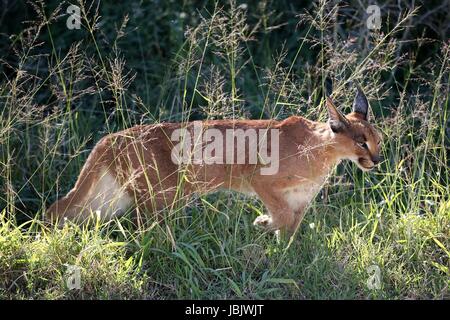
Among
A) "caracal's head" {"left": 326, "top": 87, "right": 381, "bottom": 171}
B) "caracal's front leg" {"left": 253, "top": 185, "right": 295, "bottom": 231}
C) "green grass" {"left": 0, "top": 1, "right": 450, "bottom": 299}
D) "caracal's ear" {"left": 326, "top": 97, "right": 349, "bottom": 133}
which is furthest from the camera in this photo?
"caracal's front leg" {"left": 253, "top": 185, "right": 295, "bottom": 231}

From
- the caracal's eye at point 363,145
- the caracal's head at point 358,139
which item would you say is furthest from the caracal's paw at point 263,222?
the caracal's eye at point 363,145

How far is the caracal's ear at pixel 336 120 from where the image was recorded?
5.57 metres

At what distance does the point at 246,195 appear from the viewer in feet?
19.9

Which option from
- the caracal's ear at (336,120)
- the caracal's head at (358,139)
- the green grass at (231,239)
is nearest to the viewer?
the green grass at (231,239)

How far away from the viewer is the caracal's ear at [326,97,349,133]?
5.57m

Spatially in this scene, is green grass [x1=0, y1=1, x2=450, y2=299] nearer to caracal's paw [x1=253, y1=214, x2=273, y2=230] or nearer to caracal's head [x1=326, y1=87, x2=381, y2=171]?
caracal's paw [x1=253, y1=214, x2=273, y2=230]

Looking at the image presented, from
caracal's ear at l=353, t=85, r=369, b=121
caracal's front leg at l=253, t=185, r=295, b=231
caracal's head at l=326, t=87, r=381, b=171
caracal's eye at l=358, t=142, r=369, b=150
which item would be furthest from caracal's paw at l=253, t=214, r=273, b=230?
caracal's ear at l=353, t=85, r=369, b=121

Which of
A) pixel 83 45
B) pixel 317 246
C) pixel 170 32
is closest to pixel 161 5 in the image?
pixel 170 32

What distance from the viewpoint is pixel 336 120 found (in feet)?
18.5

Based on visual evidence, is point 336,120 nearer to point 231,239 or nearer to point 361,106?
point 361,106

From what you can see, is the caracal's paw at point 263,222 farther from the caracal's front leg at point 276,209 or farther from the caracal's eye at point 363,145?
the caracal's eye at point 363,145

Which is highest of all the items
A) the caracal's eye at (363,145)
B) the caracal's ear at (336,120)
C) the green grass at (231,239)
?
the caracal's ear at (336,120)

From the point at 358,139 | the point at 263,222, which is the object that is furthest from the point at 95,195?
the point at 358,139

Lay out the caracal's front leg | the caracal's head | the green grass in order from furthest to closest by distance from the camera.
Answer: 1. the caracal's front leg
2. the caracal's head
3. the green grass
